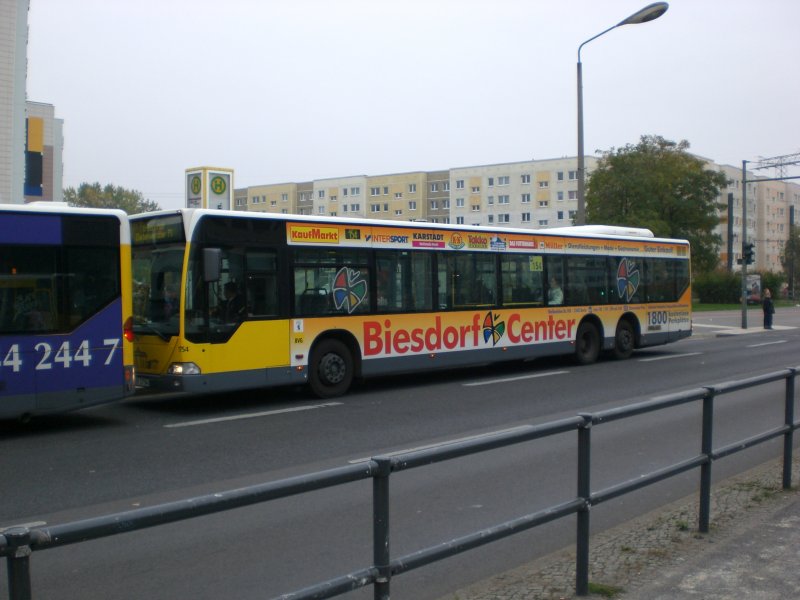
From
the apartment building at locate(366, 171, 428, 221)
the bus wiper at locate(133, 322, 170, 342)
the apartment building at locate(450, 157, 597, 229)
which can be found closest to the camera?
the bus wiper at locate(133, 322, 170, 342)

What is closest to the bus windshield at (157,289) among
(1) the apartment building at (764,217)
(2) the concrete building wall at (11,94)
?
(2) the concrete building wall at (11,94)

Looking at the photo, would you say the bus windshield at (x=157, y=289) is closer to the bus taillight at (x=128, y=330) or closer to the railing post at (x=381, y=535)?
the bus taillight at (x=128, y=330)

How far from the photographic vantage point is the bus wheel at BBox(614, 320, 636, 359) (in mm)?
21047

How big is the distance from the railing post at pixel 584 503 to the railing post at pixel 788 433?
3053 mm

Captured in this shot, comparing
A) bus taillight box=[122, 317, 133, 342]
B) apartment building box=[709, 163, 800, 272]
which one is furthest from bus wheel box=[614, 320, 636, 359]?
apartment building box=[709, 163, 800, 272]

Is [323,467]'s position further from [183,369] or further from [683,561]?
[683,561]

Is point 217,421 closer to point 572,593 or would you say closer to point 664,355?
point 572,593

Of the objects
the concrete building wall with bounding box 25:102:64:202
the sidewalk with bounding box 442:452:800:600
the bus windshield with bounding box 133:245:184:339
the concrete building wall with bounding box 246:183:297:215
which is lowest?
the sidewalk with bounding box 442:452:800:600

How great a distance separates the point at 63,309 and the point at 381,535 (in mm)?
8239

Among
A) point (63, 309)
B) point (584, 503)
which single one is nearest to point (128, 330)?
point (63, 309)

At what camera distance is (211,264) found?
12.1 metres

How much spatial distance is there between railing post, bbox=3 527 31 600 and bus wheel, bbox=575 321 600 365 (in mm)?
17838

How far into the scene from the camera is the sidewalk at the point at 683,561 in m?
4.75

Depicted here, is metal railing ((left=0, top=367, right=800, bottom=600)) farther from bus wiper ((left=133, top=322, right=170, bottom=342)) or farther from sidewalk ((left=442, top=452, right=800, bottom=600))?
bus wiper ((left=133, top=322, right=170, bottom=342))
